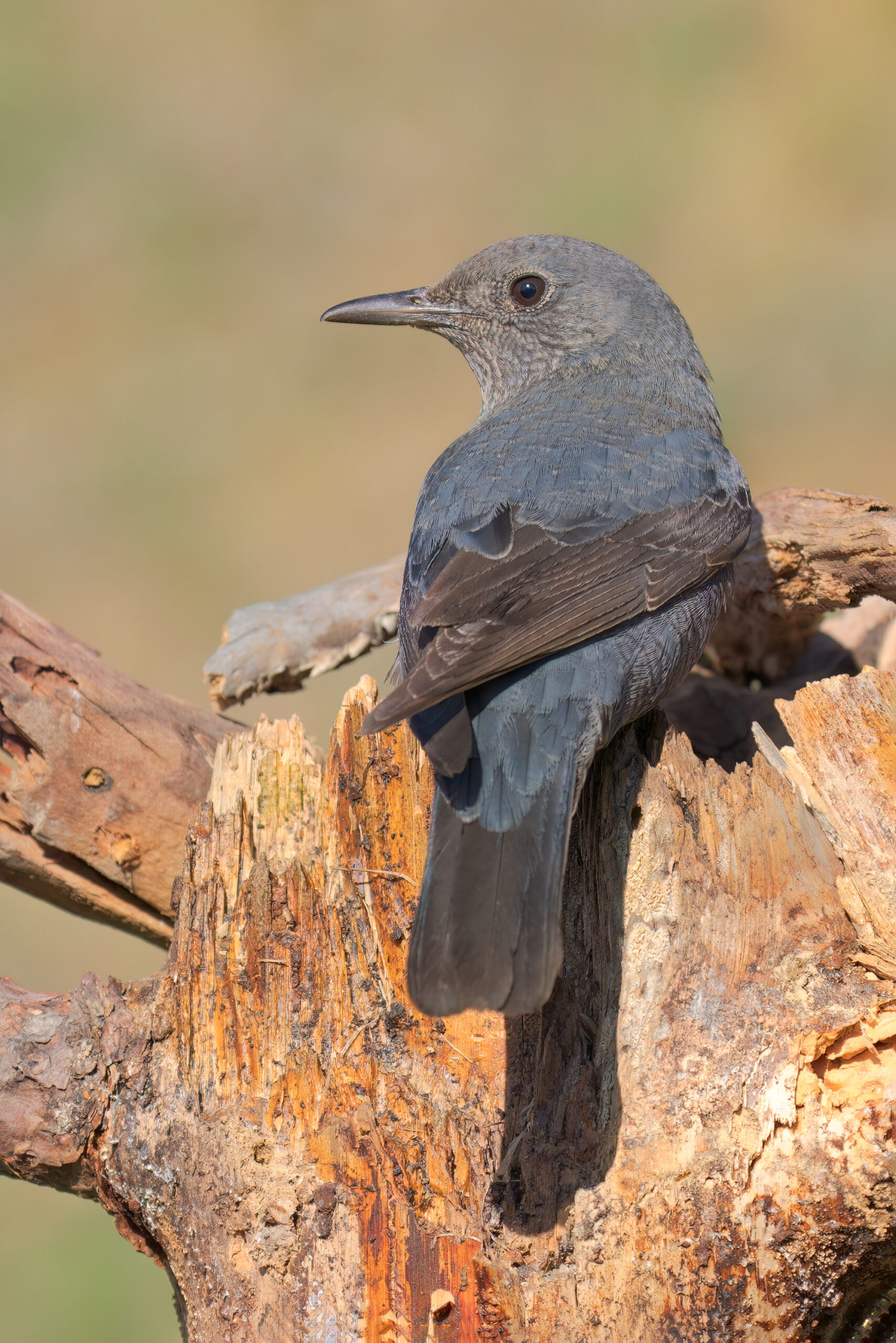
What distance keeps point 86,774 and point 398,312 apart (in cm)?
216

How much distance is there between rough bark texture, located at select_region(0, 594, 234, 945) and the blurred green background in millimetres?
4291

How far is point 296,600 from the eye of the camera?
15.7ft

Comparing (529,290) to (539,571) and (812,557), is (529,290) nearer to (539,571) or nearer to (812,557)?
(812,557)

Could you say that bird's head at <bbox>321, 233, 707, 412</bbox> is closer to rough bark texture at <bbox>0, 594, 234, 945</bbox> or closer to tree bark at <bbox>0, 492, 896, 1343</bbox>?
tree bark at <bbox>0, 492, 896, 1343</bbox>

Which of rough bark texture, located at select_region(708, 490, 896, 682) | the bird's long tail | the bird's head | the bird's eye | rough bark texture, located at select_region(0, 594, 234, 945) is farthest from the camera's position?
the bird's eye

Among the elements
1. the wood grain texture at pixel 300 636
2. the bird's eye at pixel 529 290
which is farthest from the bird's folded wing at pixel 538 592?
the wood grain texture at pixel 300 636

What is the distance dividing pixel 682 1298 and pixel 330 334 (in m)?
10.2

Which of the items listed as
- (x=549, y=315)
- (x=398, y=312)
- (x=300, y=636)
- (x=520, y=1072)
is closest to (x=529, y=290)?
(x=549, y=315)

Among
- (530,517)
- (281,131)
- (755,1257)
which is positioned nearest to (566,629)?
(530,517)

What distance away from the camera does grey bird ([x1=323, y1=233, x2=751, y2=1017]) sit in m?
2.53

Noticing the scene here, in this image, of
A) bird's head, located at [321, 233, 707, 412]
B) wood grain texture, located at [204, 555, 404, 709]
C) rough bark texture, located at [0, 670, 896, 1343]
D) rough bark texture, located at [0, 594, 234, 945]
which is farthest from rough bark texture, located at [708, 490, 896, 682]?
rough bark texture, located at [0, 594, 234, 945]

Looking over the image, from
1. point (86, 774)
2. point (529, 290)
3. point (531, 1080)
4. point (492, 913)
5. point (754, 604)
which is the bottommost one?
point (531, 1080)

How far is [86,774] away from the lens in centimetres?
386

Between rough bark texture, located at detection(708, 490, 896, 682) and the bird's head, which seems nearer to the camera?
rough bark texture, located at detection(708, 490, 896, 682)
